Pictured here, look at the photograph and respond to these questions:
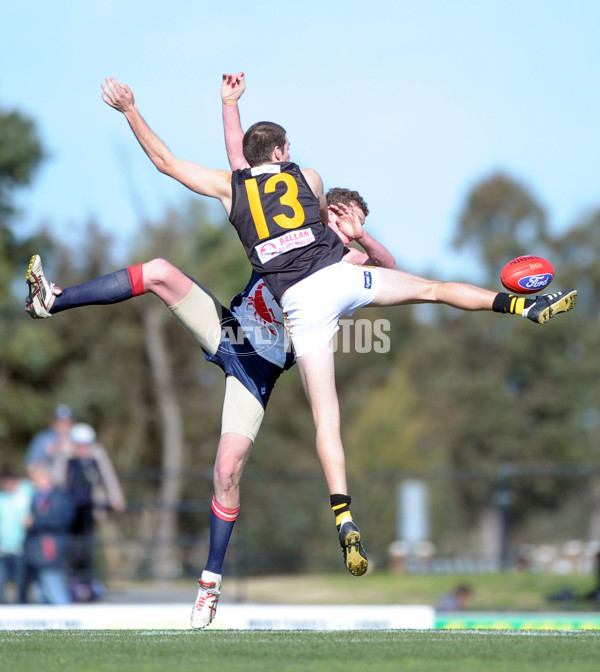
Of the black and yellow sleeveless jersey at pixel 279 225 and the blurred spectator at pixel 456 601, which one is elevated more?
the black and yellow sleeveless jersey at pixel 279 225

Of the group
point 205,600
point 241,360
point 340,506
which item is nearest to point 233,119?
point 241,360

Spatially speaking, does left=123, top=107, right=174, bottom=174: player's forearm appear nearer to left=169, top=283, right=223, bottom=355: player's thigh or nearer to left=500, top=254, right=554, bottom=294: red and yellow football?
left=169, top=283, right=223, bottom=355: player's thigh

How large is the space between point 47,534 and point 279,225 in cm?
655

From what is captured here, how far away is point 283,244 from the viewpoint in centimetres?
562

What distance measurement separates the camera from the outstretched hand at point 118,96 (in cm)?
584

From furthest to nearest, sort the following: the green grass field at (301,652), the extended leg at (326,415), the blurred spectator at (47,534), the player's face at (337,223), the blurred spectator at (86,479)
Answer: the blurred spectator at (86,479) < the blurred spectator at (47,534) < the player's face at (337,223) < the extended leg at (326,415) < the green grass field at (301,652)

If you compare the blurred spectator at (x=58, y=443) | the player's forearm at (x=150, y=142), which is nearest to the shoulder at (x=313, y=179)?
the player's forearm at (x=150, y=142)

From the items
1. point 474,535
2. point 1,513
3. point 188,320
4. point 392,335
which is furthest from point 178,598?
point 392,335

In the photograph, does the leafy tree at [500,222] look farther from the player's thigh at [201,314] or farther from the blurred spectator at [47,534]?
the player's thigh at [201,314]

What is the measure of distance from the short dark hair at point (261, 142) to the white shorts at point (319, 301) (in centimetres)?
73

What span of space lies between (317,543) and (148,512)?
8699mm

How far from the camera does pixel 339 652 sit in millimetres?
4344

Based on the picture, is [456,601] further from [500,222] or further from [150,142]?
[500,222]

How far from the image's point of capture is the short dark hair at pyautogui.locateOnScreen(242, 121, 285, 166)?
19.0ft
